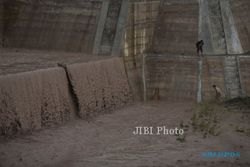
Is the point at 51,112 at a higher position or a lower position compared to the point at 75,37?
lower

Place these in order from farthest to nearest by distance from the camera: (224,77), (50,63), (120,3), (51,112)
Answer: (120,3) → (224,77) → (50,63) → (51,112)

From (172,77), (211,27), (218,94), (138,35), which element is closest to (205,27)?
(211,27)

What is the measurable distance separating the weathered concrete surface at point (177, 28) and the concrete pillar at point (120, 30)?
5.34 ft

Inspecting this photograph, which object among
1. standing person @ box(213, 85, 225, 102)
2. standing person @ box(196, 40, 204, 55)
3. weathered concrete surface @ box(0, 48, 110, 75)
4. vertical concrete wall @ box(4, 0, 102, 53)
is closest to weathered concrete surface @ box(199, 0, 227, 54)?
standing person @ box(196, 40, 204, 55)

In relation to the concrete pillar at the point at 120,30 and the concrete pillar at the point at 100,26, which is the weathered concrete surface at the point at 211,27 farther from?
the concrete pillar at the point at 100,26

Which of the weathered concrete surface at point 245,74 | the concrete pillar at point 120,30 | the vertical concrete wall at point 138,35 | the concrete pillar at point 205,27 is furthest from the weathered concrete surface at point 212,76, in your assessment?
the concrete pillar at point 120,30

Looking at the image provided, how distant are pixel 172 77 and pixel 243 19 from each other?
Result: 4.78m

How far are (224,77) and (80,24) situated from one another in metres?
7.02

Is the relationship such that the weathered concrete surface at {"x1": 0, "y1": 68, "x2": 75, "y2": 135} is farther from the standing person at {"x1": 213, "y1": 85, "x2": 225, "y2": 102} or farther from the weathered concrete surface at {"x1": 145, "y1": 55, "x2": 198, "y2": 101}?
the standing person at {"x1": 213, "y1": 85, "x2": 225, "y2": 102}

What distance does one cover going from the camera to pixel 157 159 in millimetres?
13953

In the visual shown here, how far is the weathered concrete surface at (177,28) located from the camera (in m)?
22.3

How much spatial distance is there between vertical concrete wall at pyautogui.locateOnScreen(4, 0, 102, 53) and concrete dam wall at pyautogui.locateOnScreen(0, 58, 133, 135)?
2.79m

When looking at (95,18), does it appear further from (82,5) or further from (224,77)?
(224,77)

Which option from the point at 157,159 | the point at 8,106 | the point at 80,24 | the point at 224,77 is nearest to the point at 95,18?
the point at 80,24
